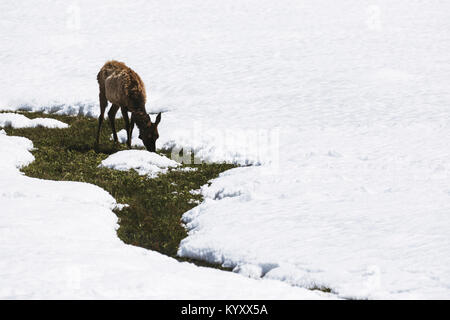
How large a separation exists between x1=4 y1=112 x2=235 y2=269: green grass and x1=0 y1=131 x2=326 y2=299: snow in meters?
0.64

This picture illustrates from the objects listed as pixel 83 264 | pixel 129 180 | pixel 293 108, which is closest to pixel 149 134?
pixel 129 180

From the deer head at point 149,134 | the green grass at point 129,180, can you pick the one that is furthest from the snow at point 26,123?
the deer head at point 149,134

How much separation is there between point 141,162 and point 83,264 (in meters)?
7.75

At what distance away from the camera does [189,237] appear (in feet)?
29.1

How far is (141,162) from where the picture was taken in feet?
45.8

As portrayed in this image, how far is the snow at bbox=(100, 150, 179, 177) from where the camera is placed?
44.5ft

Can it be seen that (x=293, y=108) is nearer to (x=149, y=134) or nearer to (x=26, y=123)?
(x=149, y=134)

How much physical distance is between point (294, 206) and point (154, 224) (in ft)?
8.94

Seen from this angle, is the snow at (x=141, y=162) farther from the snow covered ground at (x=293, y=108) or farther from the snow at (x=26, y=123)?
the snow at (x=26, y=123)

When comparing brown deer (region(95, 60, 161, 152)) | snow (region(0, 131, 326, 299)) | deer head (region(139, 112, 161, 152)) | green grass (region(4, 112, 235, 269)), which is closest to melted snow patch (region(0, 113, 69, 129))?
green grass (region(4, 112, 235, 269))

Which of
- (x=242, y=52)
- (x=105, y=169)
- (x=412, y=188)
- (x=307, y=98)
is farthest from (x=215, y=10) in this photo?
(x=412, y=188)

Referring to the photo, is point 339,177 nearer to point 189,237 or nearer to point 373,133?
point 189,237

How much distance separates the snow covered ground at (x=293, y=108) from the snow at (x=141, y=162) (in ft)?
5.94

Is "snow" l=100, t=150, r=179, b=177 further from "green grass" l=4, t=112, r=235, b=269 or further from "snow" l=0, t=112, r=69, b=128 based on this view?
"snow" l=0, t=112, r=69, b=128
